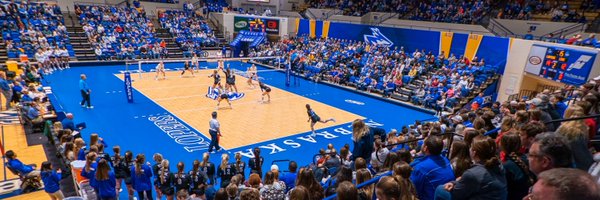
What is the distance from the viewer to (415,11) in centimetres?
3275

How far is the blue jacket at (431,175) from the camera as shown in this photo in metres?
4.20

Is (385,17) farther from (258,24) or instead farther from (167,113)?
(167,113)

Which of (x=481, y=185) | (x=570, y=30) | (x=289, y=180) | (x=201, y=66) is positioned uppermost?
(x=570, y=30)

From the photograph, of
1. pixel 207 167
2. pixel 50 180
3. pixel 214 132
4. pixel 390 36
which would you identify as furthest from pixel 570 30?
pixel 50 180

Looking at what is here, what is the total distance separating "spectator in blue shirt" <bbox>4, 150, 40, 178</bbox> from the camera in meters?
8.85

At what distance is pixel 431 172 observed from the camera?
4207mm

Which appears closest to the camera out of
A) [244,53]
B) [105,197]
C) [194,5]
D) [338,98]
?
[105,197]

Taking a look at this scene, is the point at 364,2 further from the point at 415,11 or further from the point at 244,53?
the point at 244,53

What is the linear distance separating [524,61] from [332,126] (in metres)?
11.1

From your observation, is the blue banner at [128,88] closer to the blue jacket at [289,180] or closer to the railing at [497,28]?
the blue jacket at [289,180]

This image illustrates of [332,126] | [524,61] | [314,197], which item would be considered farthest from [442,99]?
[314,197]

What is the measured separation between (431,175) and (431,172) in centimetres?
3

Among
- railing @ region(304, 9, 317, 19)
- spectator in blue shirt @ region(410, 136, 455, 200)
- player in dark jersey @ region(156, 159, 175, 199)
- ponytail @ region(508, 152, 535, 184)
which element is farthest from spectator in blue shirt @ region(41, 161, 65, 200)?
railing @ region(304, 9, 317, 19)

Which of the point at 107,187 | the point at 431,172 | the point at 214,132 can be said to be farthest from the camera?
the point at 214,132
